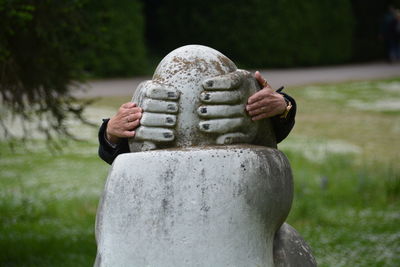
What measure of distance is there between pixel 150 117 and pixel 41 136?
1150 centimetres

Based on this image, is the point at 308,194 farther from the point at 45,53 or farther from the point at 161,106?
the point at 161,106

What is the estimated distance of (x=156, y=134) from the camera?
335 cm

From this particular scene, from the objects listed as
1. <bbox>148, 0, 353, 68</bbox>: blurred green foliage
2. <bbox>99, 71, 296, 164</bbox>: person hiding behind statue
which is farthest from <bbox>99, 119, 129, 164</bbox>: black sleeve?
<bbox>148, 0, 353, 68</bbox>: blurred green foliage

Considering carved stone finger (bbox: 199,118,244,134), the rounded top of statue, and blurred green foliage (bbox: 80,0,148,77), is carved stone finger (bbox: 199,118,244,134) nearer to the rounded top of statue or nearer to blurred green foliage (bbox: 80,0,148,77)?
the rounded top of statue

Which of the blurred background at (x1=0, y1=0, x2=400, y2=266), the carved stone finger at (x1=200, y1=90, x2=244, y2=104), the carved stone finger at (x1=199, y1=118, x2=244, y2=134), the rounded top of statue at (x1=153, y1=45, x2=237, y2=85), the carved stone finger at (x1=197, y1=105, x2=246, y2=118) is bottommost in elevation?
the blurred background at (x1=0, y1=0, x2=400, y2=266)

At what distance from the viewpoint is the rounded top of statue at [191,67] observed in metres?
3.40

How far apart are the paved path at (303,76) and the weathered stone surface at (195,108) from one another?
14.2 meters

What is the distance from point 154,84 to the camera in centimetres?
341

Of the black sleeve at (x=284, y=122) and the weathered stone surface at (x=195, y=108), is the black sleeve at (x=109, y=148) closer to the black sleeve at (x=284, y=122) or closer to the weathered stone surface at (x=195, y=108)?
the weathered stone surface at (x=195, y=108)

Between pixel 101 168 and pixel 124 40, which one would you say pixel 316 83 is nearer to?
pixel 124 40

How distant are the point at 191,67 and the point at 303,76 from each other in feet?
62.0

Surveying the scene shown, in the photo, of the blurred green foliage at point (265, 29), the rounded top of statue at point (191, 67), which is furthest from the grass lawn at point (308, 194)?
the blurred green foliage at point (265, 29)

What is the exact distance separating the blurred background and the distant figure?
163cm

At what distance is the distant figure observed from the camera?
975 inches
